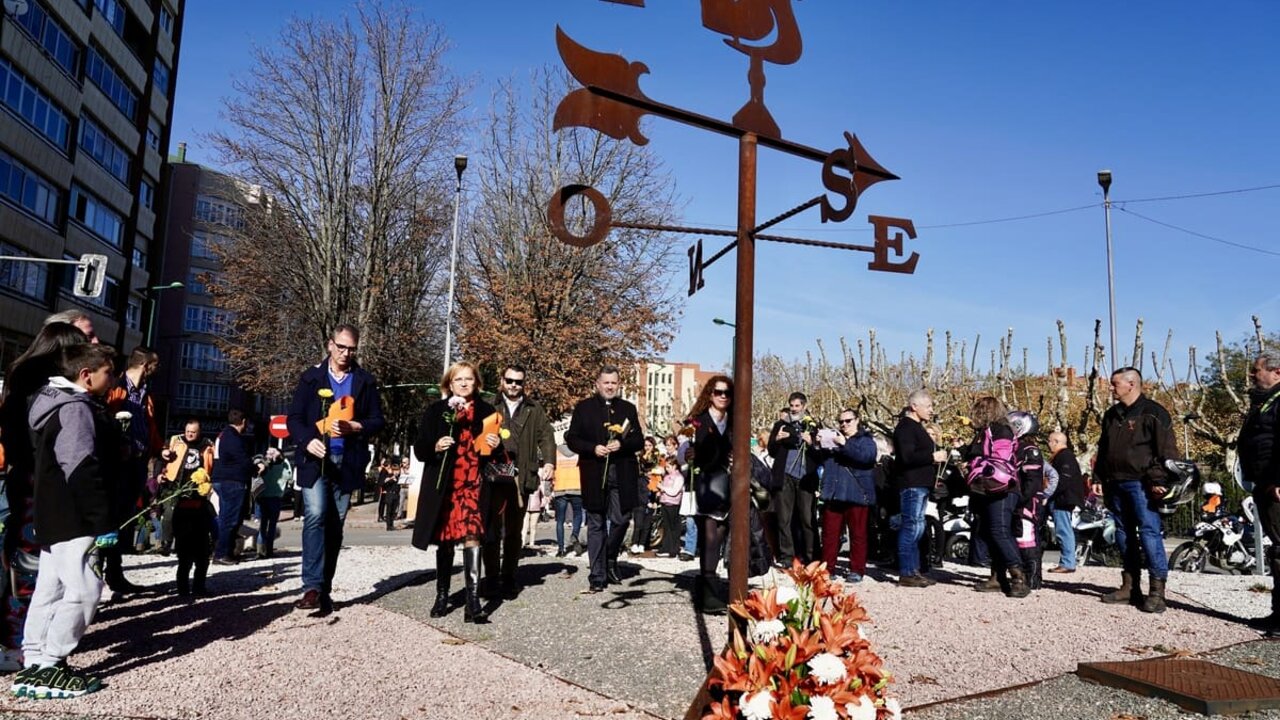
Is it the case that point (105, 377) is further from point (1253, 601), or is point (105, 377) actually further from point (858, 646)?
point (1253, 601)

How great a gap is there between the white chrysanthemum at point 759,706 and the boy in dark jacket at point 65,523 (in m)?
3.28

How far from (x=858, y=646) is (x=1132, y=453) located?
5.63 m

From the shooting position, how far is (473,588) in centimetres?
630

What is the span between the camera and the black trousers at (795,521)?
10.1 m

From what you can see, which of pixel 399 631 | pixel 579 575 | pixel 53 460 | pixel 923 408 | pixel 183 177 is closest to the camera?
pixel 53 460

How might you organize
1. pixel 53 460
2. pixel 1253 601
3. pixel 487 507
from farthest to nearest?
pixel 1253 601, pixel 487 507, pixel 53 460

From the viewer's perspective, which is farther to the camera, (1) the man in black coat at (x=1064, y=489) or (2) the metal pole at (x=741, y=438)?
(1) the man in black coat at (x=1064, y=489)

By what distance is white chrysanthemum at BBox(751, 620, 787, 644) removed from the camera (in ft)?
10.3

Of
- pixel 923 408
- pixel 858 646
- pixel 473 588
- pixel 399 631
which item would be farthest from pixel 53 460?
pixel 923 408

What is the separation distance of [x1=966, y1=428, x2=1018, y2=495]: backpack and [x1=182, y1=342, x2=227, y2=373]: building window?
72.7 meters

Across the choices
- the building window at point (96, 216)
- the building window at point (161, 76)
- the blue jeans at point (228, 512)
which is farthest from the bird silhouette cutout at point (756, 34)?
the building window at point (161, 76)

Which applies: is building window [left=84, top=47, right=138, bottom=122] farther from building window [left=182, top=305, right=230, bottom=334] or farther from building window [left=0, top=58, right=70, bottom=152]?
building window [left=182, top=305, right=230, bottom=334]

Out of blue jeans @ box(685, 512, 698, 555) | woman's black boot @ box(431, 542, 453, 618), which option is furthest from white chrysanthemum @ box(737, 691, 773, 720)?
blue jeans @ box(685, 512, 698, 555)

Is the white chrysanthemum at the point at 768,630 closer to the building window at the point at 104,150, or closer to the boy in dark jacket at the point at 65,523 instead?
the boy in dark jacket at the point at 65,523
